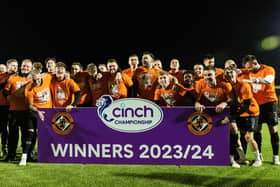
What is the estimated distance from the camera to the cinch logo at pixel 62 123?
15.5ft

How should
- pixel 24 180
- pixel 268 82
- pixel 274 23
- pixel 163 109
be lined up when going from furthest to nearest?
pixel 274 23
pixel 268 82
pixel 163 109
pixel 24 180

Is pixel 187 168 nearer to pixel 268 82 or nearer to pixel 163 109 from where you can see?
pixel 163 109

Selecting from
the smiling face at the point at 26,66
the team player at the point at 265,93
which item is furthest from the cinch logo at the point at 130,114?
the team player at the point at 265,93

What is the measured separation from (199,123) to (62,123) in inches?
74.6

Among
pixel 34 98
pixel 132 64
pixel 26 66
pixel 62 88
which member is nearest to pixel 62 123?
pixel 34 98

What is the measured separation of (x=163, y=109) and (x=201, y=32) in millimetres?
15706

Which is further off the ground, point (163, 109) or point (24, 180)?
point (163, 109)

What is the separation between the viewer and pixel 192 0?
63.3 ft

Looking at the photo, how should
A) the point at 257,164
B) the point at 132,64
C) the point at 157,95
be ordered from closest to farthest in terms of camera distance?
the point at 257,164
the point at 157,95
the point at 132,64

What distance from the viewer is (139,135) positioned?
457 centimetres

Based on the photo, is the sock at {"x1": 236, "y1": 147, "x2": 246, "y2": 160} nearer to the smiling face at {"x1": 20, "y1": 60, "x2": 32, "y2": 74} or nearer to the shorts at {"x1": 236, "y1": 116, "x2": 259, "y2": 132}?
the shorts at {"x1": 236, "y1": 116, "x2": 259, "y2": 132}

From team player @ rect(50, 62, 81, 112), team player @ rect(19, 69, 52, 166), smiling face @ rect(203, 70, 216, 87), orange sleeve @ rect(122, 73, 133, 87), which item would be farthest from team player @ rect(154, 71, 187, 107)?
team player @ rect(19, 69, 52, 166)

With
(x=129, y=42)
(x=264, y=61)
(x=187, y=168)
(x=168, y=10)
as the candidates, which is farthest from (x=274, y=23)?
(x=187, y=168)

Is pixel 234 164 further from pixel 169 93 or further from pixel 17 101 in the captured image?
pixel 17 101
